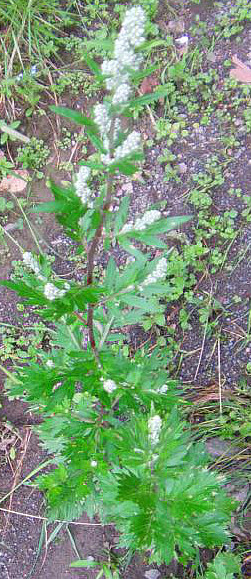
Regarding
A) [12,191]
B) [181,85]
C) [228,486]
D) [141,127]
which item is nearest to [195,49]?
[181,85]

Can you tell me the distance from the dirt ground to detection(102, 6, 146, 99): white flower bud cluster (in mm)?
1974

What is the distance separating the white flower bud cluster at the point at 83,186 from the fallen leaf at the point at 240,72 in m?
2.50

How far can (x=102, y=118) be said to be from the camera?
123 centimetres

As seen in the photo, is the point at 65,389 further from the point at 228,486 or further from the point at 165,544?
the point at 228,486

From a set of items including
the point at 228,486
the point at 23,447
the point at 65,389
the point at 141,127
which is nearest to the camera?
the point at 65,389

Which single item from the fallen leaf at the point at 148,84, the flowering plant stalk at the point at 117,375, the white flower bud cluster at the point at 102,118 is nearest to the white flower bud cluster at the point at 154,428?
the flowering plant stalk at the point at 117,375

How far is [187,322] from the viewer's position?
3.01 meters

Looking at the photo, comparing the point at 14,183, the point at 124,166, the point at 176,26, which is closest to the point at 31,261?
the point at 124,166

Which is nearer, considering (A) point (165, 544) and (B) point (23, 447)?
(A) point (165, 544)

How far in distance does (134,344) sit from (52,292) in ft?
5.20

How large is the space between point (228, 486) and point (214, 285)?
116 cm

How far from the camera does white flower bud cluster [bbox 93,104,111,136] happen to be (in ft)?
4.01

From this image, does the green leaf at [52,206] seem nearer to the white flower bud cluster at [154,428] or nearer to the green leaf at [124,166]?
the green leaf at [124,166]

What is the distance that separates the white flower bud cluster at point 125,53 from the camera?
1095 millimetres
